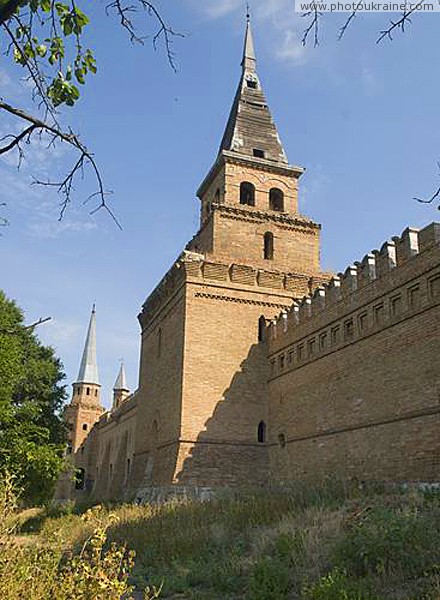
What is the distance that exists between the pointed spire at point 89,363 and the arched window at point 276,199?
37765 mm

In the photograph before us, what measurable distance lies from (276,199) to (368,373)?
11959 mm

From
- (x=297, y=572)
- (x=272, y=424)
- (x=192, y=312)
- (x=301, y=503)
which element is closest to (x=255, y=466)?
(x=272, y=424)

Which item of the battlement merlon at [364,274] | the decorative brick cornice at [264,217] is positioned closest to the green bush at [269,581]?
the battlement merlon at [364,274]

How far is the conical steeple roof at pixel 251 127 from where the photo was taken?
25.5 meters

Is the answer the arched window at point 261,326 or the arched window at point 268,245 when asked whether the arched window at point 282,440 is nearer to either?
the arched window at point 261,326

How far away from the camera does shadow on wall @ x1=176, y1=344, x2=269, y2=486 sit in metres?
19.3

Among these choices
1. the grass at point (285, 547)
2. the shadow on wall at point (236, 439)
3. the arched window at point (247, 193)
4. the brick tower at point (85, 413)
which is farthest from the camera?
the brick tower at point (85, 413)

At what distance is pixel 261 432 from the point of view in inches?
805

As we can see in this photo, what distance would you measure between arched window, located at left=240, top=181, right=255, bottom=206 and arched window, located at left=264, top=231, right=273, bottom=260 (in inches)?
60.6

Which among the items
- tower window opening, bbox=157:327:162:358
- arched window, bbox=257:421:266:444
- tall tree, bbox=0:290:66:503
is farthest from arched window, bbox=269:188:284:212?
tall tree, bbox=0:290:66:503

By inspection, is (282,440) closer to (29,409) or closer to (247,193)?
(29,409)

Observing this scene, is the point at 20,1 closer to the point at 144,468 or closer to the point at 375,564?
the point at 375,564

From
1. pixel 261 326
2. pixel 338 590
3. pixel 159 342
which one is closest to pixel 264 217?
pixel 261 326

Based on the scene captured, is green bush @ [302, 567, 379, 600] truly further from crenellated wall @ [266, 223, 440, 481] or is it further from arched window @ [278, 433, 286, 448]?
arched window @ [278, 433, 286, 448]
